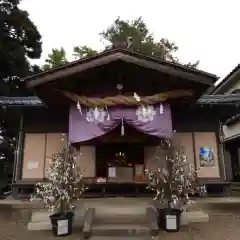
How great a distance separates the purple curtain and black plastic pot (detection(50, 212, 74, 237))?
236cm

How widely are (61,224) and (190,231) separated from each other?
9.84 ft

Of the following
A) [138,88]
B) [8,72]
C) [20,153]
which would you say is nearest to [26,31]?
[8,72]

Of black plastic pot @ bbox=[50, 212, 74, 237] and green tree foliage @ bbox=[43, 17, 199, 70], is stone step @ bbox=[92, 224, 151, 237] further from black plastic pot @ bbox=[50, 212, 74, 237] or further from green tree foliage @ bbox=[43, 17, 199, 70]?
green tree foliage @ bbox=[43, 17, 199, 70]

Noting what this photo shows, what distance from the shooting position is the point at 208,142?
1016 cm

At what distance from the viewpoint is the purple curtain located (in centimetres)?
841

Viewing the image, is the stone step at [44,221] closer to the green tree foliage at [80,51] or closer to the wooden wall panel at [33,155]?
the wooden wall panel at [33,155]

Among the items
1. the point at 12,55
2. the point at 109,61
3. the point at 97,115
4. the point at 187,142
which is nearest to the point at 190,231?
the point at 187,142

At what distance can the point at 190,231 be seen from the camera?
6.80 meters

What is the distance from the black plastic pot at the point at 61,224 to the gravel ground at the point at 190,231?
0.15 meters

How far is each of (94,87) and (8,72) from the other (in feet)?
24.7

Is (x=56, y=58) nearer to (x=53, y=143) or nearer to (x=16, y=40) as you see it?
(x=16, y=40)

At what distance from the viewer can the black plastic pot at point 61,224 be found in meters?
6.51

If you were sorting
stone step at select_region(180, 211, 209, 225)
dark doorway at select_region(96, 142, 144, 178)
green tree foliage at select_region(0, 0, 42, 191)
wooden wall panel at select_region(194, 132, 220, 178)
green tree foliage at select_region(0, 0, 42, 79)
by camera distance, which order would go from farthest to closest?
green tree foliage at select_region(0, 0, 42, 79)
green tree foliage at select_region(0, 0, 42, 191)
dark doorway at select_region(96, 142, 144, 178)
wooden wall panel at select_region(194, 132, 220, 178)
stone step at select_region(180, 211, 209, 225)

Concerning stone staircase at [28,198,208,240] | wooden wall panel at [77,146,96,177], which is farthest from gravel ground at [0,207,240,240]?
wooden wall panel at [77,146,96,177]
